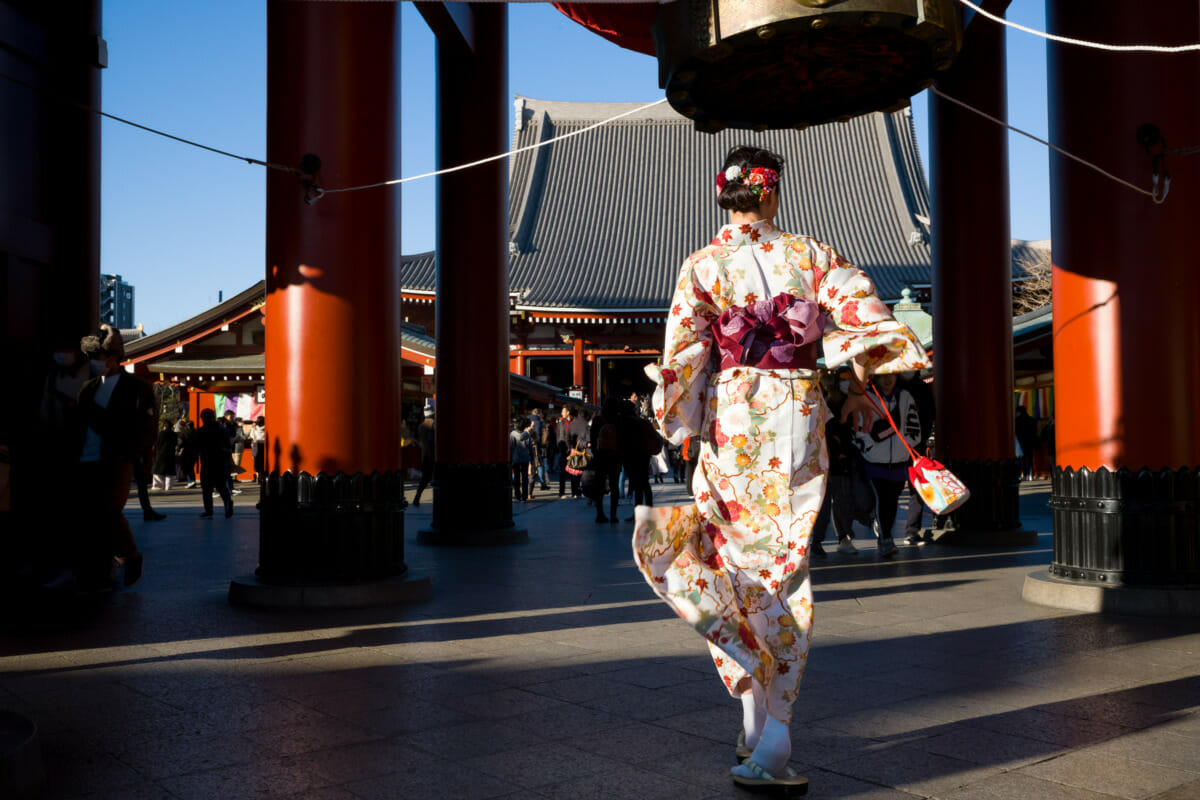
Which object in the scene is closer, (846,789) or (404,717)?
Answer: (846,789)

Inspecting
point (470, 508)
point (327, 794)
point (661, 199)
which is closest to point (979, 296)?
point (470, 508)

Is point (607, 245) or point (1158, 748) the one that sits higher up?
point (607, 245)

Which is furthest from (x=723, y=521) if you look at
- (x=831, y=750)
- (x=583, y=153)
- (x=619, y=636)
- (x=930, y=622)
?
(x=583, y=153)

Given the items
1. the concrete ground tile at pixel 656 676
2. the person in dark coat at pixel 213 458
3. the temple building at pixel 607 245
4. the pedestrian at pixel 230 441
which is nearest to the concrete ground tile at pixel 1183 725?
the concrete ground tile at pixel 656 676

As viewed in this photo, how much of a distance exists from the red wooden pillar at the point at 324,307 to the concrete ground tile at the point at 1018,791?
12.5ft

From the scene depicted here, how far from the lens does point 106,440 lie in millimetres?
6012

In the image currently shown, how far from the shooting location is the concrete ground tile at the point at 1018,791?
8.88ft

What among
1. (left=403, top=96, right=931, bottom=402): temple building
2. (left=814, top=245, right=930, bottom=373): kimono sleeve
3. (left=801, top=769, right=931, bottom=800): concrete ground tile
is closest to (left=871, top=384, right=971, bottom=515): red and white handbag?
(left=814, top=245, right=930, bottom=373): kimono sleeve

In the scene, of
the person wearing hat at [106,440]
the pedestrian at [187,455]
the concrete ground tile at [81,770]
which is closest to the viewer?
the concrete ground tile at [81,770]

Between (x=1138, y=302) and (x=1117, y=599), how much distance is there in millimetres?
1545

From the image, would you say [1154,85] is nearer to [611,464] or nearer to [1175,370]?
[1175,370]

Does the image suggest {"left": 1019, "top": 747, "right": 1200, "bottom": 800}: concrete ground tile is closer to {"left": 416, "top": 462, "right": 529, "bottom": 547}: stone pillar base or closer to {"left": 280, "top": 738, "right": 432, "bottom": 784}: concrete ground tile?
{"left": 280, "top": 738, "right": 432, "bottom": 784}: concrete ground tile

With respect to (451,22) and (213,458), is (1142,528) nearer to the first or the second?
(451,22)

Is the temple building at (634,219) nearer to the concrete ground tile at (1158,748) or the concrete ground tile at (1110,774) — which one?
the concrete ground tile at (1158,748)
